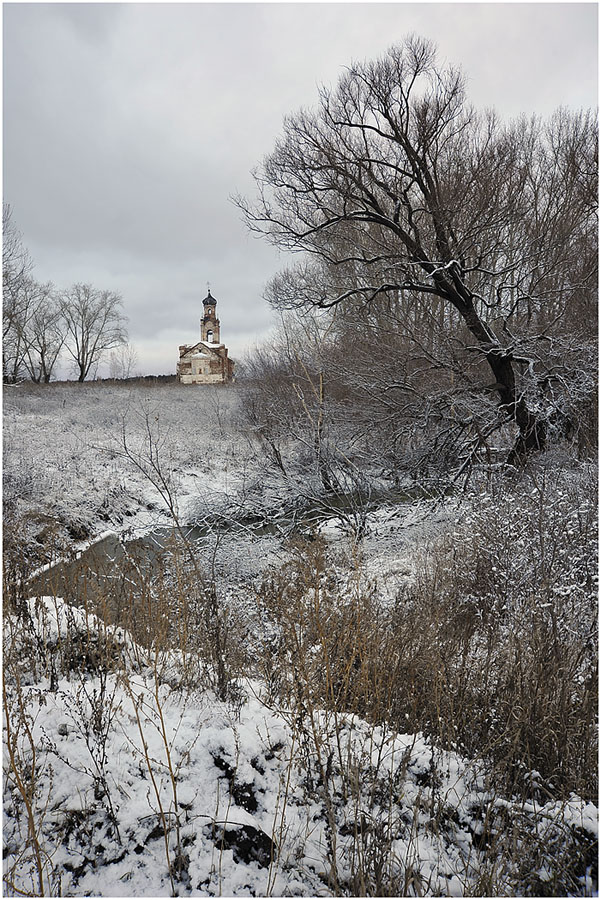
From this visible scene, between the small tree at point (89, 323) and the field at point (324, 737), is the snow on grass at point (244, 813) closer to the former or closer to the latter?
the field at point (324, 737)

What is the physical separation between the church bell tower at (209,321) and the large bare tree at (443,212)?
7819mm

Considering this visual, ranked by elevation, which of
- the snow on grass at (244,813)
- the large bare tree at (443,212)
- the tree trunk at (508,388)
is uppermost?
the large bare tree at (443,212)

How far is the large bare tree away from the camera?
777 centimetres

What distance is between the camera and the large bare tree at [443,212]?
25.5 feet

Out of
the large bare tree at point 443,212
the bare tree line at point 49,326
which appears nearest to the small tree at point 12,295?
the bare tree line at point 49,326

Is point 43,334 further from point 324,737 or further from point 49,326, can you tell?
point 324,737

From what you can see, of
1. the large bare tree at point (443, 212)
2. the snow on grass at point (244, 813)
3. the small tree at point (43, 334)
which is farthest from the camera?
the small tree at point (43, 334)

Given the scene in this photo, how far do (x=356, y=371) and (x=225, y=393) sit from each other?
10028 millimetres

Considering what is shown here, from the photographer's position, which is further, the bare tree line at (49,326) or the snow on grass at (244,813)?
the bare tree line at (49,326)

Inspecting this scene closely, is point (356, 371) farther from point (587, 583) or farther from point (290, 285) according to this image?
point (587, 583)

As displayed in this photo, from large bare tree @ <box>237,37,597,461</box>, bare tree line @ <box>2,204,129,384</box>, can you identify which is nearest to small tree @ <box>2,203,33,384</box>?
bare tree line @ <box>2,204,129,384</box>

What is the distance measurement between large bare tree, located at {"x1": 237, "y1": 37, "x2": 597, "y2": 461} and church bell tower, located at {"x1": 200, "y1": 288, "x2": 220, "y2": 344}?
7819mm

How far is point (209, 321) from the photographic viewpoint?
15883 millimetres

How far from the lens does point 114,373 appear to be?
21.9 m
